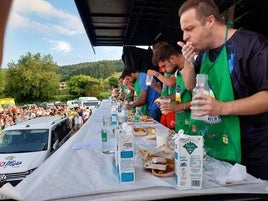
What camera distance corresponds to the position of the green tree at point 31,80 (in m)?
55.5

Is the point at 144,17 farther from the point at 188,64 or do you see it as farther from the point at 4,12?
the point at 4,12

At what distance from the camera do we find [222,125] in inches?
55.8

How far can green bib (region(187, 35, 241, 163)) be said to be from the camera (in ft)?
4.52

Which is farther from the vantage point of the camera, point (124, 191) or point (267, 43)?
point (267, 43)

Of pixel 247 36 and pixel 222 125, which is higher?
pixel 247 36

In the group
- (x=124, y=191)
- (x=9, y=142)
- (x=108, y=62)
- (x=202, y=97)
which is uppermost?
(x=108, y=62)

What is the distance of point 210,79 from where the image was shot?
153cm

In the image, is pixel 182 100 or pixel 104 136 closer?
pixel 104 136

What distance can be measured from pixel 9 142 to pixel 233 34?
6903 mm

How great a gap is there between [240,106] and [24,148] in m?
6.50

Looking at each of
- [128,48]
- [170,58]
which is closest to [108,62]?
[128,48]

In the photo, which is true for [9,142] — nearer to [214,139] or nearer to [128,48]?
[128,48]

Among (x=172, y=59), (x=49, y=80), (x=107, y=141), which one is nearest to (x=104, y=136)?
(x=107, y=141)

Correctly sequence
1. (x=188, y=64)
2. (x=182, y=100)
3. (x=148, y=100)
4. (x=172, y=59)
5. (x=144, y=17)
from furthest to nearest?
(x=144, y=17), (x=148, y=100), (x=172, y=59), (x=182, y=100), (x=188, y=64)
